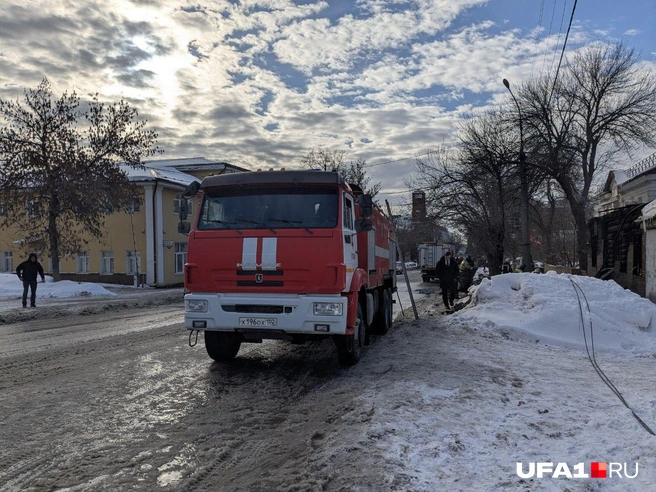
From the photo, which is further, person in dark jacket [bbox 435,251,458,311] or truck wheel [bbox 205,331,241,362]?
person in dark jacket [bbox 435,251,458,311]

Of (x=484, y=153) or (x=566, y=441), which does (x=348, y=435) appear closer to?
(x=566, y=441)

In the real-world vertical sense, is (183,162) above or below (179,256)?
above

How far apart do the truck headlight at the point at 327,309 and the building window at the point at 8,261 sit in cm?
3920

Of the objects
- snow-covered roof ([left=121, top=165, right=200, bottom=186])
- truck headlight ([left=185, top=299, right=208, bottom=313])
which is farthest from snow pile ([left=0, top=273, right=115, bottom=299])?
truck headlight ([left=185, top=299, right=208, bottom=313])

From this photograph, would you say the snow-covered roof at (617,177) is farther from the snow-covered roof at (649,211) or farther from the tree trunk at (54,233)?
the tree trunk at (54,233)

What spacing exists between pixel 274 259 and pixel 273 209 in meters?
0.80

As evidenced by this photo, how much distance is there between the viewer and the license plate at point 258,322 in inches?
275

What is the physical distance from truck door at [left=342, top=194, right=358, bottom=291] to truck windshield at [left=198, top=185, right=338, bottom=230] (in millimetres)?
293

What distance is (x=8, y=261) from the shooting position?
128ft

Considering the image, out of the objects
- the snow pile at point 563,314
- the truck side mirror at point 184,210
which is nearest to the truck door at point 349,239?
the truck side mirror at point 184,210

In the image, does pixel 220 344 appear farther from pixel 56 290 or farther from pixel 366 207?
pixel 56 290

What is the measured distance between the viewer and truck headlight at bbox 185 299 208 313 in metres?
7.21

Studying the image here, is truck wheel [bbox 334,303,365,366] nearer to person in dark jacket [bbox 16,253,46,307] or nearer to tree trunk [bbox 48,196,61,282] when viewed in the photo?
person in dark jacket [bbox 16,253,46,307]

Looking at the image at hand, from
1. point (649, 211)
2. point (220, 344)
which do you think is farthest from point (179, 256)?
point (220, 344)
